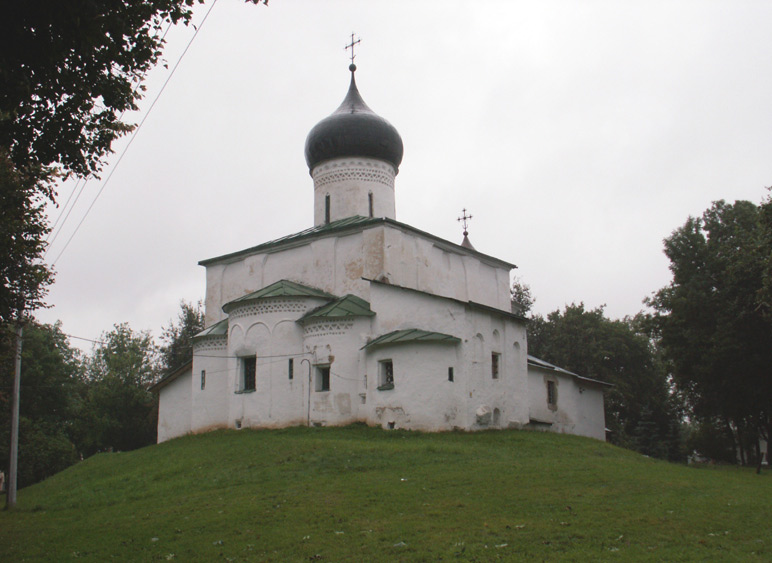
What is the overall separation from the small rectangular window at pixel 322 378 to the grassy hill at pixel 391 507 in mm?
3054

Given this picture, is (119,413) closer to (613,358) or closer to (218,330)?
(218,330)

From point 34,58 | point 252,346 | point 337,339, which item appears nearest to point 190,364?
point 252,346

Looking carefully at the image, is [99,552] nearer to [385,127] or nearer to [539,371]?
[539,371]

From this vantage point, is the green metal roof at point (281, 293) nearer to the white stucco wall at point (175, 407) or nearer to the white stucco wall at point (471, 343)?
the white stucco wall at point (471, 343)

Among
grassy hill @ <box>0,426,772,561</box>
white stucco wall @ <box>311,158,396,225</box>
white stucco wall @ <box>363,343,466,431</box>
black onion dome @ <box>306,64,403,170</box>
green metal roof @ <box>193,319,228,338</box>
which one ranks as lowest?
grassy hill @ <box>0,426,772,561</box>

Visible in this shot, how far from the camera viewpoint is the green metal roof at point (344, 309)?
904 inches

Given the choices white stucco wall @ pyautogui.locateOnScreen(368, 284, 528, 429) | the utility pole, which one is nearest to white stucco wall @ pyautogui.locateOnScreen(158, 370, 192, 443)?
white stucco wall @ pyautogui.locateOnScreen(368, 284, 528, 429)

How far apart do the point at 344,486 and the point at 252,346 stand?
11011mm

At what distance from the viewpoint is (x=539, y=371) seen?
2753 centimetres

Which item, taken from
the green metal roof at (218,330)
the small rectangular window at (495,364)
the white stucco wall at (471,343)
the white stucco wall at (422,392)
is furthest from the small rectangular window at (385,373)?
the green metal roof at (218,330)

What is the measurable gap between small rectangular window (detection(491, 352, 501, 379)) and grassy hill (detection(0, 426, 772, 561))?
10.7ft

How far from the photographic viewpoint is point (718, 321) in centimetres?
2573

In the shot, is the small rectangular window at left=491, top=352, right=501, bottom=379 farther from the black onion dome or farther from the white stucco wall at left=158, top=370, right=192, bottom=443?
the white stucco wall at left=158, top=370, right=192, bottom=443

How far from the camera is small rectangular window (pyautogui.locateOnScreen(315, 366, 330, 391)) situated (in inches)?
907
